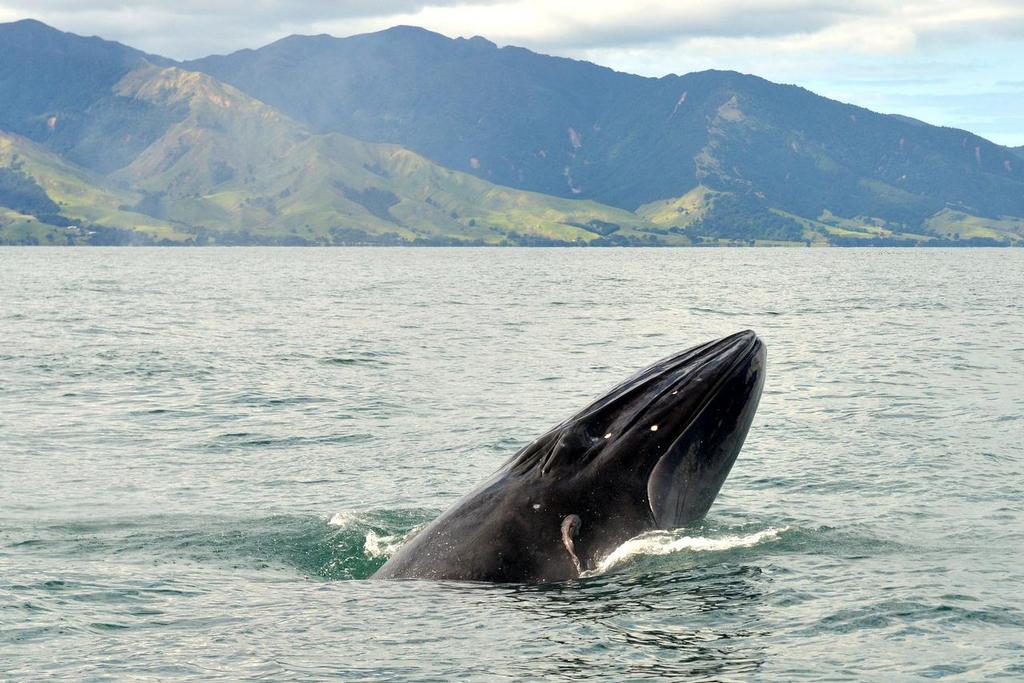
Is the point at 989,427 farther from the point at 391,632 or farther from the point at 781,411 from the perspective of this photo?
the point at 391,632

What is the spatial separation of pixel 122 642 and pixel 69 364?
39098 millimetres

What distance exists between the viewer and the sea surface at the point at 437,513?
12.6 metres

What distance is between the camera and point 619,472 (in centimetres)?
1301

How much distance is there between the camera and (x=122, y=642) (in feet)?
Answer: 43.5

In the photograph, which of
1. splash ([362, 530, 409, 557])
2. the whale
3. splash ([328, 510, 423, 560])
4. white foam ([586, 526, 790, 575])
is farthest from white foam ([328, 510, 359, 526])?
the whale

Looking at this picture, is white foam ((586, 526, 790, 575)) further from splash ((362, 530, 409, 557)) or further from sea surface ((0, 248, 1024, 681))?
splash ((362, 530, 409, 557))

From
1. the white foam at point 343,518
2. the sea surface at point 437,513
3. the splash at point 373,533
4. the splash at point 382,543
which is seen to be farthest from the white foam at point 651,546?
the white foam at point 343,518

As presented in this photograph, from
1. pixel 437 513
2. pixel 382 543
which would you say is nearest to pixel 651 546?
pixel 382 543

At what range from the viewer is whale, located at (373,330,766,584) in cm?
1295

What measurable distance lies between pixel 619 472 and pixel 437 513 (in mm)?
8519

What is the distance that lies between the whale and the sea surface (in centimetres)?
36

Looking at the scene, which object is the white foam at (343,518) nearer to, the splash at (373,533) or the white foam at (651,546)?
the splash at (373,533)

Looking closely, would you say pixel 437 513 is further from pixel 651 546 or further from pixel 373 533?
pixel 651 546

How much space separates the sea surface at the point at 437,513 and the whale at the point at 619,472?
1.19 feet
